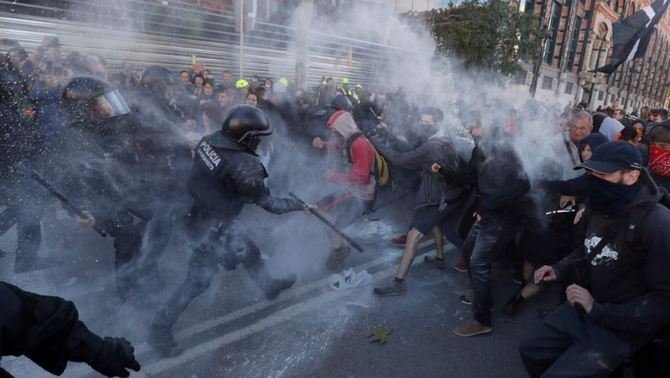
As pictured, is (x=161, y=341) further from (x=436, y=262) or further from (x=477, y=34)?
(x=477, y=34)

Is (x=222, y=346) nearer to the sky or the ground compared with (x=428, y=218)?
nearer to the ground

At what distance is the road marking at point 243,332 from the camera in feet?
9.36

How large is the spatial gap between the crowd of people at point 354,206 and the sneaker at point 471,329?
1cm

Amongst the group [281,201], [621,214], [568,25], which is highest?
[568,25]

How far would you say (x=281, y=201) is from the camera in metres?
3.33

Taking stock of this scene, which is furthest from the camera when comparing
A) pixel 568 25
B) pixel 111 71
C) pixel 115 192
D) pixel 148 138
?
pixel 568 25

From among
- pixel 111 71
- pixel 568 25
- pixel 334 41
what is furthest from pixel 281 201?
pixel 568 25

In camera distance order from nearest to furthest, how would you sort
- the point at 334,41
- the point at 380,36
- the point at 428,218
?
the point at 428,218 < the point at 380,36 < the point at 334,41

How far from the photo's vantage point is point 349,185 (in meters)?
4.47

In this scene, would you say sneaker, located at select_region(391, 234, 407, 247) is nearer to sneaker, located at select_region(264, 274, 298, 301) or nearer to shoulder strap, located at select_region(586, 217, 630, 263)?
sneaker, located at select_region(264, 274, 298, 301)

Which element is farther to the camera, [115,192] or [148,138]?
[148,138]

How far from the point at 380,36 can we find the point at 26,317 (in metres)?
8.83

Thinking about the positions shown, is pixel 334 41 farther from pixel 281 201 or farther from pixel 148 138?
pixel 281 201

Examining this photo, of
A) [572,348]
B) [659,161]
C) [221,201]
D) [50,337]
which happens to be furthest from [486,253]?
[50,337]
